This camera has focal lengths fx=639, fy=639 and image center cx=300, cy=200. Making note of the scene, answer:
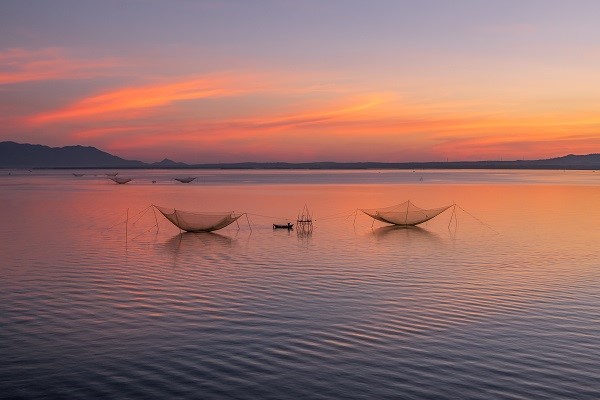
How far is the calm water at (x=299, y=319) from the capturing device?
8586 mm

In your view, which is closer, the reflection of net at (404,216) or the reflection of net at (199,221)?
the reflection of net at (199,221)

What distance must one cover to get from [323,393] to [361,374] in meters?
0.87

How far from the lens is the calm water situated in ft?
28.2

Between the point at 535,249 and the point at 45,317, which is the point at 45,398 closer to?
the point at 45,317

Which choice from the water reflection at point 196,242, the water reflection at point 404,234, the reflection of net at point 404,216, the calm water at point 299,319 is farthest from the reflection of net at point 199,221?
the reflection of net at point 404,216

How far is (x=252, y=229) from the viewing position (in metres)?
29.8

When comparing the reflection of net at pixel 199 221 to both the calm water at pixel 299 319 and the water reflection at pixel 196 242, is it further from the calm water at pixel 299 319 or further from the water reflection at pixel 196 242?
the calm water at pixel 299 319

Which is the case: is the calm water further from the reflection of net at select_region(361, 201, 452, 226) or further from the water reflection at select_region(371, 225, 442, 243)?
the reflection of net at select_region(361, 201, 452, 226)

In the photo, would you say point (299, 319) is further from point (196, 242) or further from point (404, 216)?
point (404, 216)

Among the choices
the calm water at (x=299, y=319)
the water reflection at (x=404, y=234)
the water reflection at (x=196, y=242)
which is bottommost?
the water reflection at (x=404, y=234)

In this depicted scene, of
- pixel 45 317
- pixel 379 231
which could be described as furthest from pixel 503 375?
pixel 379 231

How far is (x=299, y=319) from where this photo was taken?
11.9 m

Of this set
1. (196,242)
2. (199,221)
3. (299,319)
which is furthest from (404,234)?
(299,319)

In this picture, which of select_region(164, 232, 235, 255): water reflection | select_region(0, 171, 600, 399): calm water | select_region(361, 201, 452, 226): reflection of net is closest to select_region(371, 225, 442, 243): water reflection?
select_region(361, 201, 452, 226): reflection of net
